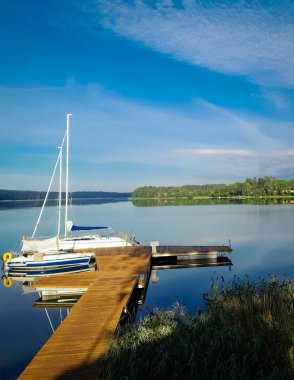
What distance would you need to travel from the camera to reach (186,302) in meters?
14.8

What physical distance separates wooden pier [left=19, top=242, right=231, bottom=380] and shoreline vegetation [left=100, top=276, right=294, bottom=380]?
43 cm

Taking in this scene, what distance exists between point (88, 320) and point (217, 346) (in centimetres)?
441

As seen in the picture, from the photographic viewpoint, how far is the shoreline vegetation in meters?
5.82

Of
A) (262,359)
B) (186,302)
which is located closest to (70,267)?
(186,302)

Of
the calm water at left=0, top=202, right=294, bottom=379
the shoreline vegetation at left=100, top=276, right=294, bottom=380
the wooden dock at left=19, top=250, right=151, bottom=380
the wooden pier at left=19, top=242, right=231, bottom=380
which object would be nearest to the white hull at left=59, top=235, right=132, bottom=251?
the wooden pier at left=19, top=242, right=231, bottom=380

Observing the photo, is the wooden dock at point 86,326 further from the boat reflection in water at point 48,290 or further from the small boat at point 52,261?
the small boat at point 52,261

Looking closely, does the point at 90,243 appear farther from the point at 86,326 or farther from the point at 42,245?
A: the point at 86,326

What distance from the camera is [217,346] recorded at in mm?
6539

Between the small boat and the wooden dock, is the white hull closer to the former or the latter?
the small boat

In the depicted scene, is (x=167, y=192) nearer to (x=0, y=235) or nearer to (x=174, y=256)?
(x=0, y=235)

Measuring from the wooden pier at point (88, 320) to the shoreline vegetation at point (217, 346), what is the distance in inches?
16.9

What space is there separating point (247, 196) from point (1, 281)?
141 m

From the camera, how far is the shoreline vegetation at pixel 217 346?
229 inches

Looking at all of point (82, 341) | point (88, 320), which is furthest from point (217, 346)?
point (88, 320)
